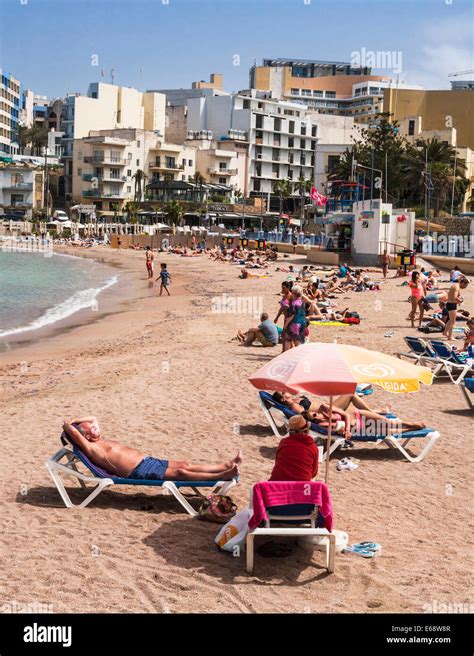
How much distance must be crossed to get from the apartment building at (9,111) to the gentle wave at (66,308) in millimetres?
74708

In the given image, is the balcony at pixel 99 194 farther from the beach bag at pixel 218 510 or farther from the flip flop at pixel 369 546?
the flip flop at pixel 369 546

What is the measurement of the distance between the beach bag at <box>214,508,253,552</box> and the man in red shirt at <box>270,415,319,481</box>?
16.6 inches

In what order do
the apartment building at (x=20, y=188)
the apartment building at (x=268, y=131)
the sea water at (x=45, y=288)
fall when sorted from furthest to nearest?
the apartment building at (x=268, y=131) → the apartment building at (x=20, y=188) → the sea water at (x=45, y=288)

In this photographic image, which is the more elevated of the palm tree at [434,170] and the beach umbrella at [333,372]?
the palm tree at [434,170]

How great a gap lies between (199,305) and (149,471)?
20.2 m

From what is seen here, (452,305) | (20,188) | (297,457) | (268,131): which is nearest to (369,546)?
(297,457)

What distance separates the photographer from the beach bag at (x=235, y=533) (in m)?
6.02

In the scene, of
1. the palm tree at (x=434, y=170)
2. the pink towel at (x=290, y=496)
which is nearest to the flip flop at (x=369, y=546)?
the pink towel at (x=290, y=496)

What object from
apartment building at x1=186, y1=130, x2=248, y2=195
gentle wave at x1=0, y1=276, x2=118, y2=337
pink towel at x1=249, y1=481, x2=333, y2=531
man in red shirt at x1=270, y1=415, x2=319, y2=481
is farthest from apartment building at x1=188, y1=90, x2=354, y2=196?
pink towel at x1=249, y1=481, x2=333, y2=531

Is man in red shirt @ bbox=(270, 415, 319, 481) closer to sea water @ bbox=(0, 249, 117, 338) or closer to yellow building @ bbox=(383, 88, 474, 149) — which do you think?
sea water @ bbox=(0, 249, 117, 338)
